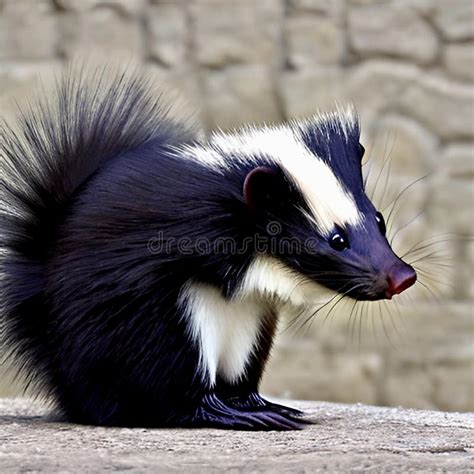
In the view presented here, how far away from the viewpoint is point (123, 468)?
240cm

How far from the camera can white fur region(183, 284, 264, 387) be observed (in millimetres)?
2928

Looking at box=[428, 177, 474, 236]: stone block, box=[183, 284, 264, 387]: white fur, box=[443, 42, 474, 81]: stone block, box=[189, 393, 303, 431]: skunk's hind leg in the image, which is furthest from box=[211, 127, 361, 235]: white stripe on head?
box=[443, 42, 474, 81]: stone block

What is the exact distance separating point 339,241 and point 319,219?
81 millimetres

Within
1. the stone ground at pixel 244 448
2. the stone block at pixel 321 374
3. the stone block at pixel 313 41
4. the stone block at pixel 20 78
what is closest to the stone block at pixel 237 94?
the stone block at pixel 313 41

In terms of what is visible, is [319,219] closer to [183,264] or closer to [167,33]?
[183,264]

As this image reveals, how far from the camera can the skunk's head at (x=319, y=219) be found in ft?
9.41

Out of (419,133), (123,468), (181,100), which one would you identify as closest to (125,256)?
(123,468)

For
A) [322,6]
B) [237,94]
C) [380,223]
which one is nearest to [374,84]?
[322,6]

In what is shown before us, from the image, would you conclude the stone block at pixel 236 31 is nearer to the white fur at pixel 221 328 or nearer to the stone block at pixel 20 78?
the stone block at pixel 20 78

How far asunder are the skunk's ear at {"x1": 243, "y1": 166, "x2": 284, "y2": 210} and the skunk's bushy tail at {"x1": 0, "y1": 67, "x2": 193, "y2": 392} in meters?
0.54

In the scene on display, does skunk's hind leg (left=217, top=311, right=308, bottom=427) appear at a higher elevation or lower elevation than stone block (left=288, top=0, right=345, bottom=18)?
lower

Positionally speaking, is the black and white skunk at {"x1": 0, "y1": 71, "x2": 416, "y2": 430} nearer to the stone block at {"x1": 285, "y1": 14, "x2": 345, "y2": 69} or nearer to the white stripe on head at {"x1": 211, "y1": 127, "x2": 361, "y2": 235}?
the white stripe on head at {"x1": 211, "y1": 127, "x2": 361, "y2": 235}

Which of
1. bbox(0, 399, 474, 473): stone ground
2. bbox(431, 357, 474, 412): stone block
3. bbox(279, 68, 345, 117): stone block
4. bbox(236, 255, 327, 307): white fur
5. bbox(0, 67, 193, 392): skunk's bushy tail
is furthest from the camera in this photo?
bbox(279, 68, 345, 117): stone block

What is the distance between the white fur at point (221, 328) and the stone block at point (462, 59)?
10.3 ft
